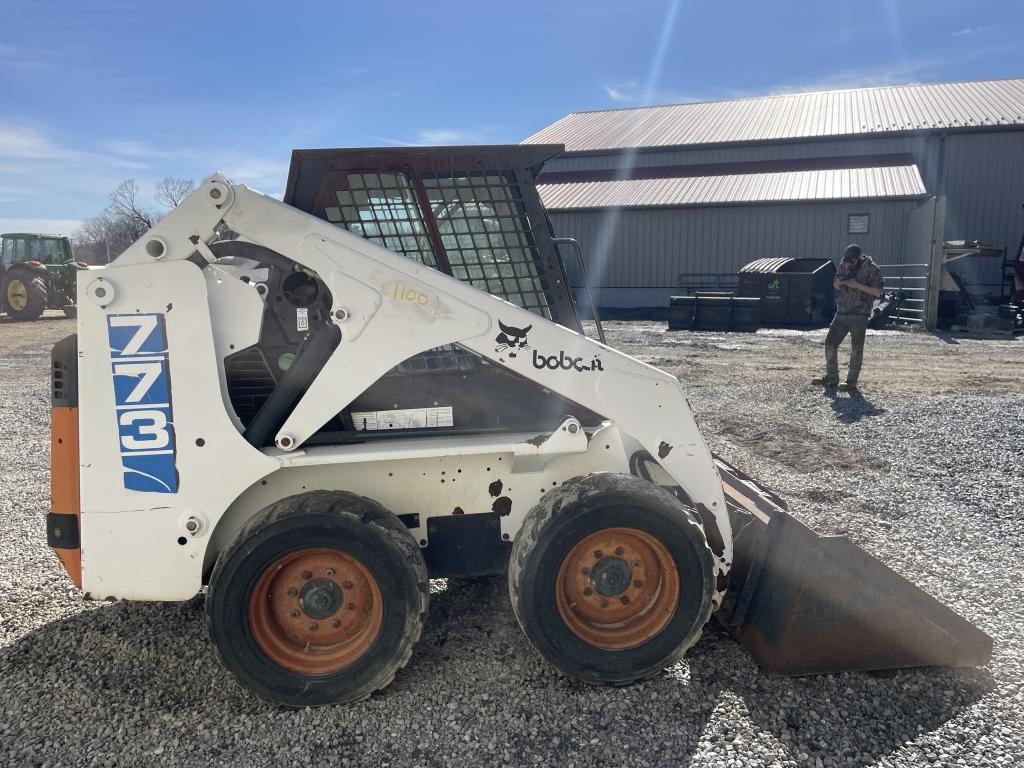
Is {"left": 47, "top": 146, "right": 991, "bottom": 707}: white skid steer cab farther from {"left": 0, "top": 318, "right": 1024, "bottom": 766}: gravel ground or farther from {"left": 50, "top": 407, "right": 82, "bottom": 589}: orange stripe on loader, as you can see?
{"left": 0, "top": 318, "right": 1024, "bottom": 766}: gravel ground

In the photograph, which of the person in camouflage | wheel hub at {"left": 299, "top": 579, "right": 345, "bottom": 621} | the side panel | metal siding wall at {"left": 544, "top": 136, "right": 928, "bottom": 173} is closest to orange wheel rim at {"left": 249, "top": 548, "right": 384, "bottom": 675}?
wheel hub at {"left": 299, "top": 579, "right": 345, "bottom": 621}

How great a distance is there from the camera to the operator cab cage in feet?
10.8

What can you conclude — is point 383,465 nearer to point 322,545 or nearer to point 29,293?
point 322,545

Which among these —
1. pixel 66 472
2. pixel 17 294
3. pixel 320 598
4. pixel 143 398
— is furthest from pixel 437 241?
pixel 17 294

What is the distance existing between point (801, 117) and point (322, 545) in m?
31.9

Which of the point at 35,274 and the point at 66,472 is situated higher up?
the point at 35,274

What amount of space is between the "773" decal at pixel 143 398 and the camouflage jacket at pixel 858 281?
8.56 meters

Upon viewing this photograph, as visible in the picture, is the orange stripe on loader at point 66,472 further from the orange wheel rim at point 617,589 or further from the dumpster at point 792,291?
the dumpster at point 792,291

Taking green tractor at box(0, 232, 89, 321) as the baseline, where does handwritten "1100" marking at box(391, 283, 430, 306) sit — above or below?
below

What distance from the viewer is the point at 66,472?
305 cm

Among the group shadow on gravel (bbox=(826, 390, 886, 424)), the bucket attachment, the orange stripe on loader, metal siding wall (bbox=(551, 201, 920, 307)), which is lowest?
the bucket attachment

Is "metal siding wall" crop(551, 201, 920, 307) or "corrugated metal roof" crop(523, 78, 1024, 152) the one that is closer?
"metal siding wall" crop(551, 201, 920, 307)

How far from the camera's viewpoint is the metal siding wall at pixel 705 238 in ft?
78.1

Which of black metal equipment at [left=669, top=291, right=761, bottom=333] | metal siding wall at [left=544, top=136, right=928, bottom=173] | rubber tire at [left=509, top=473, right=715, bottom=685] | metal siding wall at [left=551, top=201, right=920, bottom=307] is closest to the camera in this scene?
rubber tire at [left=509, top=473, right=715, bottom=685]
